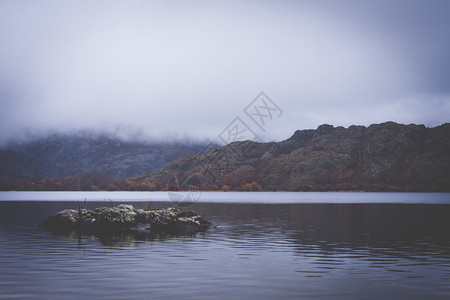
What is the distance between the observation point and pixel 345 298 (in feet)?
57.8

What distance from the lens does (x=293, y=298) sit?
1748 centimetres

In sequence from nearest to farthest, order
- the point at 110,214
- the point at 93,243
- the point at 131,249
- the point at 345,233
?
the point at 131,249, the point at 93,243, the point at 345,233, the point at 110,214

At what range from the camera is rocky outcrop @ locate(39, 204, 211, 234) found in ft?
160

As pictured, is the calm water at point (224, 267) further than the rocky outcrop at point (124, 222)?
No

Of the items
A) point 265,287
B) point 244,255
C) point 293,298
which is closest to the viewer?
point 293,298

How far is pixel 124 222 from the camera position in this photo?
49.0 m

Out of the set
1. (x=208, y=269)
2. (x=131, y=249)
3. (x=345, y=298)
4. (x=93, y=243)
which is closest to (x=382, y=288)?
(x=345, y=298)

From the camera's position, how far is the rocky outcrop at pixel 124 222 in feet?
160

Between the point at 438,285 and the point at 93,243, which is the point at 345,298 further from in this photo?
the point at 93,243

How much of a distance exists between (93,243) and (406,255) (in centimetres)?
2509

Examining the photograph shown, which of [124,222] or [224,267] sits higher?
[124,222]

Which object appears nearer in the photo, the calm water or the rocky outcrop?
the calm water

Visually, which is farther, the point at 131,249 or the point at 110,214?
the point at 110,214

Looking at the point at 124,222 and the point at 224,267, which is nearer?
the point at 224,267
